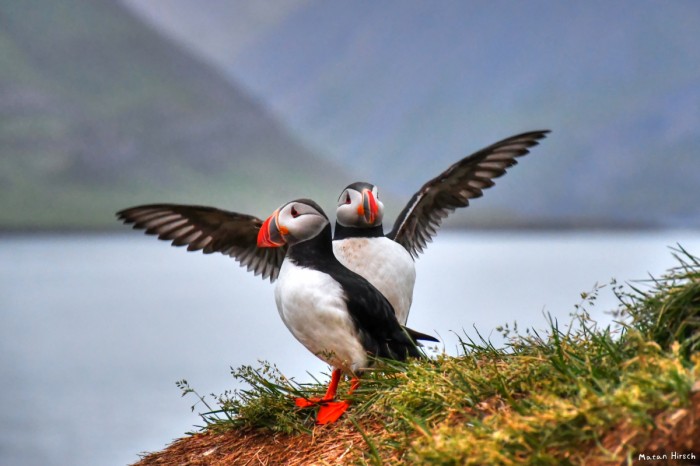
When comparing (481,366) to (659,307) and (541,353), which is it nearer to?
(541,353)

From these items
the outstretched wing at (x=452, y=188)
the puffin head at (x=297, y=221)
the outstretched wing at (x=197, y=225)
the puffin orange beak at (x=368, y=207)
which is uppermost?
the outstretched wing at (x=197, y=225)

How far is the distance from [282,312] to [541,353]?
146 cm

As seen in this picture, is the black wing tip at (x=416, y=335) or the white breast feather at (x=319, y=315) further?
the black wing tip at (x=416, y=335)

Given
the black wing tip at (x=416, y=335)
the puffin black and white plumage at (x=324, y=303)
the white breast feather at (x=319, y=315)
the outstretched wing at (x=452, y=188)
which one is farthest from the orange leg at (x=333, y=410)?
the outstretched wing at (x=452, y=188)

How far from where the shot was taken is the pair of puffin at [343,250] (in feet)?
15.1

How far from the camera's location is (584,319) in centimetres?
442

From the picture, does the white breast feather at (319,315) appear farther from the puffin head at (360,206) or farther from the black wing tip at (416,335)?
the puffin head at (360,206)

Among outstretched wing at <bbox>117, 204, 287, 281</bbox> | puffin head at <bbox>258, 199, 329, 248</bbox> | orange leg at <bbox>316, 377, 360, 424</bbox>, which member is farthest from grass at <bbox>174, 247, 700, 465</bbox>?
outstretched wing at <bbox>117, 204, 287, 281</bbox>

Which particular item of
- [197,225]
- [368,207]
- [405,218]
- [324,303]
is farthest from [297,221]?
[405,218]

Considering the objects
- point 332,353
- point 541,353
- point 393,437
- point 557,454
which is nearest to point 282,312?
point 332,353

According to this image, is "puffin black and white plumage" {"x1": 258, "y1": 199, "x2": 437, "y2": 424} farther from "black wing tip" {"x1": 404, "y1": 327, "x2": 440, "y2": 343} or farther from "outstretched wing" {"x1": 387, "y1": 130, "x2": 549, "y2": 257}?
"outstretched wing" {"x1": 387, "y1": 130, "x2": 549, "y2": 257}

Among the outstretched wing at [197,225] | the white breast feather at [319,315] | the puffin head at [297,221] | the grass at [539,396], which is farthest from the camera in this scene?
the outstretched wing at [197,225]

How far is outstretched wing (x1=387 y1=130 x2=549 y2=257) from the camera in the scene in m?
6.34

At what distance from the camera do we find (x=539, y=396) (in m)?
3.49
